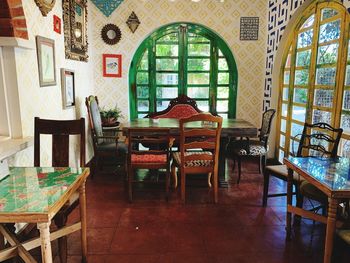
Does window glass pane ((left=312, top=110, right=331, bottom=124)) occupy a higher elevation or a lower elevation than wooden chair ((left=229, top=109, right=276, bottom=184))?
higher

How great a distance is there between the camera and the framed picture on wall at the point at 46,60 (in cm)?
290

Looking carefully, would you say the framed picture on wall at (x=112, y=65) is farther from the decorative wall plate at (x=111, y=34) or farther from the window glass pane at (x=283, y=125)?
the window glass pane at (x=283, y=125)

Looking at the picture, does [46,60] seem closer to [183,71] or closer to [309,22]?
[183,71]

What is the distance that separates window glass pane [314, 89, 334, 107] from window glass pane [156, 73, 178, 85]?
2.44 metres

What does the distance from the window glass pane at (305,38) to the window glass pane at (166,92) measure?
7.16 feet

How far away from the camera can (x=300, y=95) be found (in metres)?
4.02

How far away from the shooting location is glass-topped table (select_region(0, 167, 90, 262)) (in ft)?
4.56

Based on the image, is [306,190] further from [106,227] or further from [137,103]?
[137,103]

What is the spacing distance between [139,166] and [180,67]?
249cm

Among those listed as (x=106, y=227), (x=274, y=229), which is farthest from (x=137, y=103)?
(x=274, y=229)

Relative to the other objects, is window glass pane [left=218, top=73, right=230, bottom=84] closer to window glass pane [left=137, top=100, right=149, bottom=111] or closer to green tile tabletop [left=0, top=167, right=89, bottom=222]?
window glass pane [left=137, top=100, right=149, bottom=111]

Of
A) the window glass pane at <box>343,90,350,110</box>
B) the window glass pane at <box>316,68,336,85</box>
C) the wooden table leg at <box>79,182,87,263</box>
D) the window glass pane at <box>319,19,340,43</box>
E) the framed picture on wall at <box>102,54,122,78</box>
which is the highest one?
the window glass pane at <box>319,19,340,43</box>

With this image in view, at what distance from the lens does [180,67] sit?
203 inches

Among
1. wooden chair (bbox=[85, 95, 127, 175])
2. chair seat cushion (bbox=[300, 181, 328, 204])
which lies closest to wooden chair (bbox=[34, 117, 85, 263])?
wooden chair (bbox=[85, 95, 127, 175])
